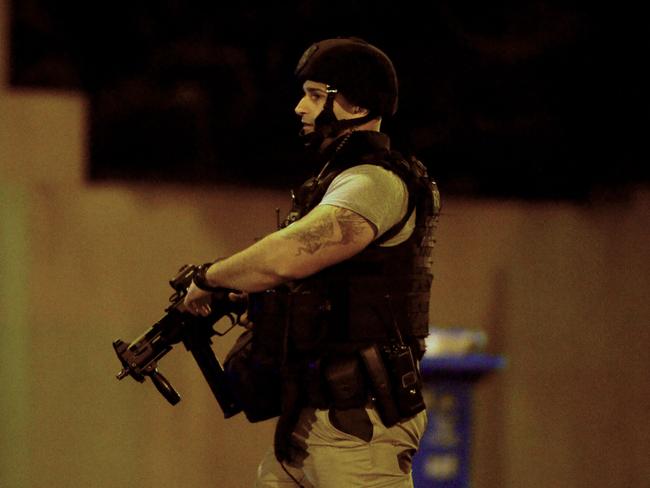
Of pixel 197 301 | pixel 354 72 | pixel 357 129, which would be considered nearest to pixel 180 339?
pixel 197 301

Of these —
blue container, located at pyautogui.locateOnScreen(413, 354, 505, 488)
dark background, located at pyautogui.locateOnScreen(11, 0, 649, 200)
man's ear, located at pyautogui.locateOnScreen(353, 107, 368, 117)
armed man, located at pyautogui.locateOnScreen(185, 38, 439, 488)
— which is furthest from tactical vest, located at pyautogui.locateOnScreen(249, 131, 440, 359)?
dark background, located at pyautogui.locateOnScreen(11, 0, 649, 200)

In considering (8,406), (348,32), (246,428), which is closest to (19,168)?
(8,406)

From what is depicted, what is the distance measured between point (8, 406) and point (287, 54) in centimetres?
224

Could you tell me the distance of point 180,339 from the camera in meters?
3.32

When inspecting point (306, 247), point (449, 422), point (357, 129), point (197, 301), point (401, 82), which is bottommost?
point (449, 422)

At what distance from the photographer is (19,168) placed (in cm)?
463

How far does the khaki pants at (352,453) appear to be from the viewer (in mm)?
3018

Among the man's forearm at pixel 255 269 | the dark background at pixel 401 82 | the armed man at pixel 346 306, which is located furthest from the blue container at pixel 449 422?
the man's forearm at pixel 255 269

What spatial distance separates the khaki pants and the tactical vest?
21 centimetres

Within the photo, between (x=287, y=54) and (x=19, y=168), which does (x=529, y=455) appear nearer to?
(x=287, y=54)

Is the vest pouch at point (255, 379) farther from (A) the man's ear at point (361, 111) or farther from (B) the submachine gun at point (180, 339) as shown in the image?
(A) the man's ear at point (361, 111)

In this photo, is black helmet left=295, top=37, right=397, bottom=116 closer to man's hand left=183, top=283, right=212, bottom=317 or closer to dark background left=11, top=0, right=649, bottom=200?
man's hand left=183, top=283, right=212, bottom=317

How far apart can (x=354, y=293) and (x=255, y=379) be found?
0.42 m

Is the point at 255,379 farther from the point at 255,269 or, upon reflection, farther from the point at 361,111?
the point at 361,111
